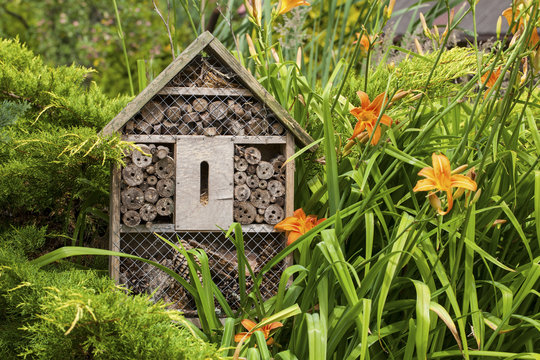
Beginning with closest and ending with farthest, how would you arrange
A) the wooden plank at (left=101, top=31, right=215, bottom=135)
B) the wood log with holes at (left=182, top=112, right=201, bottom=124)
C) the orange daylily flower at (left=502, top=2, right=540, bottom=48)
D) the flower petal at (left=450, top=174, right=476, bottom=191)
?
the flower petal at (left=450, top=174, right=476, bottom=191), the orange daylily flower at (left=502, top=2, right=540, bottom=48), the wooden plank at (left=101, top=31, right=215, bottom=135), the wood log with holes at (left=182, top=112, right=201, bottom=124)

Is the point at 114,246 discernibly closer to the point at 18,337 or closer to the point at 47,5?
the point at 18,337

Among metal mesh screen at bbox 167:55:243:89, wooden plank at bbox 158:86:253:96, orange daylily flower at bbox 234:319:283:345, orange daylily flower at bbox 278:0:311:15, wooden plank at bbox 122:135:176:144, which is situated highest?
orange daylily flower at bbox 278:0:311:15

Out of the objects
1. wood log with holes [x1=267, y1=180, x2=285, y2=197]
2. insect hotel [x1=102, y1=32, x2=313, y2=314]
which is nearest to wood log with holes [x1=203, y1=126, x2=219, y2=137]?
insect hotel [x1=102, y1=32, x2=313, y2=314]

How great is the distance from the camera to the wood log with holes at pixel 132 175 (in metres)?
1.53

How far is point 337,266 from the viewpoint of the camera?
4.29 ft

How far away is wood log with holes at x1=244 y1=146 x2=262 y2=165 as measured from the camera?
1613 millimetres

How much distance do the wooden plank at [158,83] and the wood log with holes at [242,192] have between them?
340 millimetres

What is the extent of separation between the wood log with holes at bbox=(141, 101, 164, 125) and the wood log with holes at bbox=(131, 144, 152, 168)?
73mm

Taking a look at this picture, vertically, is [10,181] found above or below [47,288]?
above

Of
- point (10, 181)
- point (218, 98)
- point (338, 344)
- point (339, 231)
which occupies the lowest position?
point (338, 344)

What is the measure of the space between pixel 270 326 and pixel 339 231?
28 cm

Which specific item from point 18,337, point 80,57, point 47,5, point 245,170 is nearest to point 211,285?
point 245,170

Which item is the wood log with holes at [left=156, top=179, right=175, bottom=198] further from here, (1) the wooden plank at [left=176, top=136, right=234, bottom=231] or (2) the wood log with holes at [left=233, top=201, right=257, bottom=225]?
(2) the wood log with holes at [left=233, top=201, right=257, bottom=225]

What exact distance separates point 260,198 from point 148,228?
0.32m
